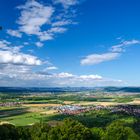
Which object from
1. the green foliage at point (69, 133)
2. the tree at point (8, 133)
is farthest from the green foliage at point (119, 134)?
the tree at point (8, 133)

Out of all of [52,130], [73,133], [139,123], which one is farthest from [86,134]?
[139,123]

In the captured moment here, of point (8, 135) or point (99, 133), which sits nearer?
point (8, 135)

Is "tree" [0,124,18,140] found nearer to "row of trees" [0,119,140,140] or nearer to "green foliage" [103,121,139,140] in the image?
"row of trees" [0,119,140,140]

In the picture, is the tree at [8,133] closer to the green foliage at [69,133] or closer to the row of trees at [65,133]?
the row of trees at [65,133]

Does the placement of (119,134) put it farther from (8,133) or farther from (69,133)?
(8,133)

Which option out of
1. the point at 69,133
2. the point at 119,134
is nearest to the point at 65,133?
the point at 69,133

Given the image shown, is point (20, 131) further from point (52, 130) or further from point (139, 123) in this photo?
point (139, 123)

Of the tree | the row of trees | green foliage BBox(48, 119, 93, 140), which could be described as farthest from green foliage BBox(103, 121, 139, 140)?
the tree

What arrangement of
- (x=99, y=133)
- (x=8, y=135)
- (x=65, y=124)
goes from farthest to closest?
1. (x=99, y=133)
2. (x=65, y=124)
3. (x=8, y=135)

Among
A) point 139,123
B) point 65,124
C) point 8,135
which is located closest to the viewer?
point 8,135
